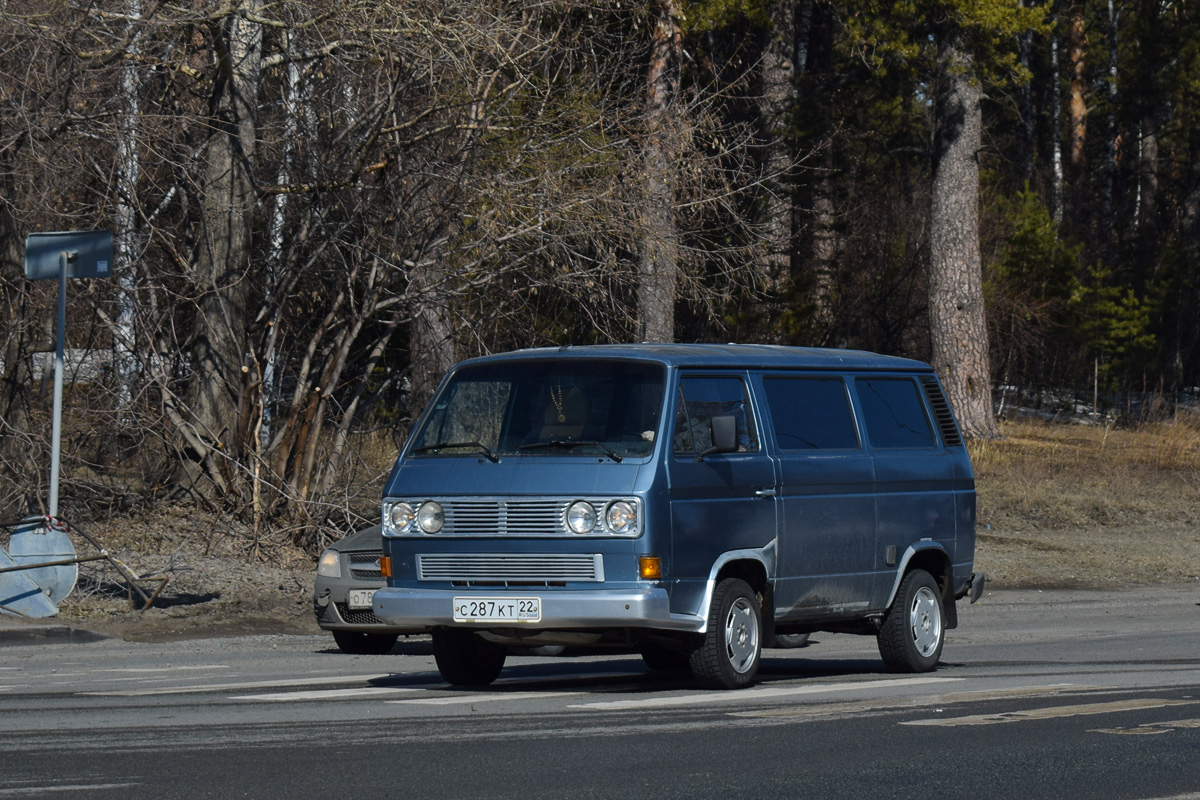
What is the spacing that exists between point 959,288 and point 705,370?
22.6m

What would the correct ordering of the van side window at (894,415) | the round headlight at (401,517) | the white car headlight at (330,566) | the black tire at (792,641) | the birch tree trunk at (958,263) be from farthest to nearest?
the birch tree trunk at (958,263) → the black tire at (792,641) → the white car headlight at (330,566) → the van side window at (894,415) → the round headlight at (401,517)

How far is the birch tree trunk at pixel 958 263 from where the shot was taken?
102 ft

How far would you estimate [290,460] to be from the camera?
1761 centimetres

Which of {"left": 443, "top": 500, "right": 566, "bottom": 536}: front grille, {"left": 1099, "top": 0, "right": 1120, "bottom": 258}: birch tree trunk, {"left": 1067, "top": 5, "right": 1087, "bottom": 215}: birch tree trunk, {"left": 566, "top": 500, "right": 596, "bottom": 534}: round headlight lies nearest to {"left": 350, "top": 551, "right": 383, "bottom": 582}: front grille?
{"left": 443, "top": 500, "right": 566, "bottom": 536}: front grille

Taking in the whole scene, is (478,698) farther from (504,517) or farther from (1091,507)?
(1091,507)

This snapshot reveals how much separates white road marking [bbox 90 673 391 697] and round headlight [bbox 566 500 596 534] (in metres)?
2.17

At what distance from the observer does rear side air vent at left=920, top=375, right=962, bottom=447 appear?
11.8 m

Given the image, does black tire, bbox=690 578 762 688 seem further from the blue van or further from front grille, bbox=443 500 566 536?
front grille, bbox=443 500 566 536

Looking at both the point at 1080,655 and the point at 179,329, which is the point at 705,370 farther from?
the point at 179,329

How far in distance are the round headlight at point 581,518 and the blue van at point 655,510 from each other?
0.01 m

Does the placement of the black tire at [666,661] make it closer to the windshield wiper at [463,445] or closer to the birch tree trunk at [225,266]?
the windshield wiper at [463,445]

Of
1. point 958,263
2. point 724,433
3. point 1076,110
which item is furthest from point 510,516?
point 1076,110

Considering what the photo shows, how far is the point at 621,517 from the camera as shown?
9203mm

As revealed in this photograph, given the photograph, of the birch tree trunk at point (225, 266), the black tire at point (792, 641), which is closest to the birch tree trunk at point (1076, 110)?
the birch tree trunk at point (225, 266)
